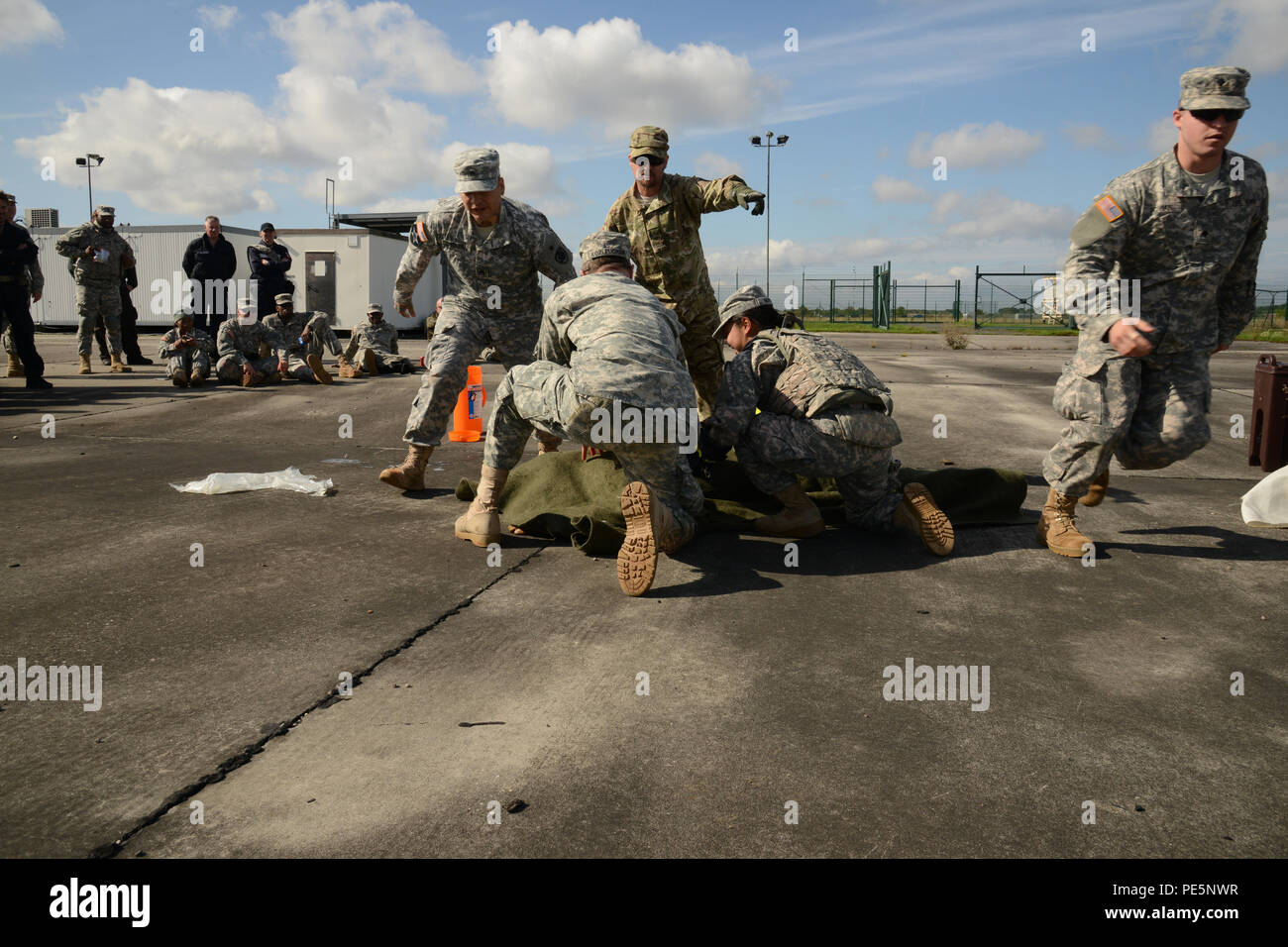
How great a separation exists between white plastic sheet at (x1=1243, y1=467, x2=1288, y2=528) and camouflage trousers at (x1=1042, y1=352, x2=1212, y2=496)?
1.05 m

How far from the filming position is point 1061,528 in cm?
444

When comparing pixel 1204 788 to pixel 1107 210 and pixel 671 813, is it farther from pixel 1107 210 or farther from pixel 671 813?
pixel 1107 210

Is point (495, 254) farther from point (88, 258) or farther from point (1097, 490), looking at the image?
point (88, 258)

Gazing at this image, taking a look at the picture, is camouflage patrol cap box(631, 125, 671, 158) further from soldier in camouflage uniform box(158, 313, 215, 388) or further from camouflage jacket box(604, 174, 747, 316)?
soldier in camouflage uniform box(158, 313, 215, 388)

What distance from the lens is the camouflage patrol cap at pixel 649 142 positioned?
5.90 meters

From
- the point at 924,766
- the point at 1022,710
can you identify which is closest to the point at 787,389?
the point at 1022,710

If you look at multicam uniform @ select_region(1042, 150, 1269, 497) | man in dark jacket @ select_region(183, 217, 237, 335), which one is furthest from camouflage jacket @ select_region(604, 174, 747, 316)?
man in dark jacket @ select_region(183, 217, 237, 335)

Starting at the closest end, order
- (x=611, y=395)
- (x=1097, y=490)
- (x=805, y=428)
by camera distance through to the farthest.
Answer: (x=611, y=395)
(x=805, y=428)
(x=1097, y=490)

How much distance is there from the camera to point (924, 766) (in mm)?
2412

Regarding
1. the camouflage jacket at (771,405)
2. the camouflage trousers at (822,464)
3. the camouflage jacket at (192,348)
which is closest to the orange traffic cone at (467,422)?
the camouflage jacket at (771,405)

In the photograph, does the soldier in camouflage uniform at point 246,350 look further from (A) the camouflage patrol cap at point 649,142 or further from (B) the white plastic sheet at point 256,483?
(A) the camouflage patrol cap at point 649,142

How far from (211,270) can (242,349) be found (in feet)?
5.38

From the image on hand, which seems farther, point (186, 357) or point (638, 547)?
point (186, 357)

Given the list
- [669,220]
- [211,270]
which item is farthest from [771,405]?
[211,270]
